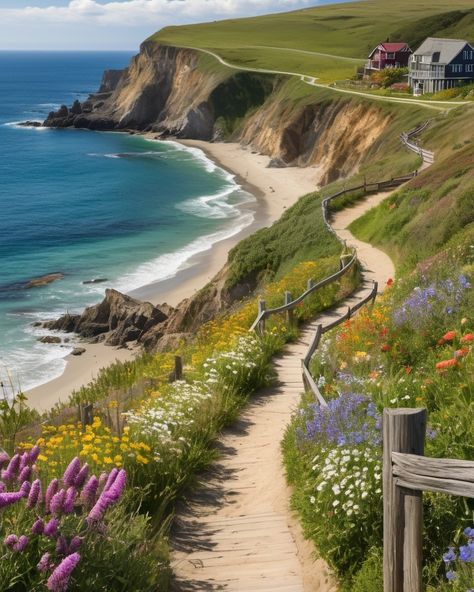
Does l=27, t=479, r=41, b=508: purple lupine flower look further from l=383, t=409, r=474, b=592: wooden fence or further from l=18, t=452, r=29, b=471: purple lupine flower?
l=383, t=409, r=474, b=592: wooden fence

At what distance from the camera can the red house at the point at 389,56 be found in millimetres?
100688

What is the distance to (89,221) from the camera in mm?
59969

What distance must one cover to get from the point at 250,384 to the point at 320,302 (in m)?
6.82

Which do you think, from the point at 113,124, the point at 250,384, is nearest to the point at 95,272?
the point at 250,384

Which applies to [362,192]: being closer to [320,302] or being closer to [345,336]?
[320,302]

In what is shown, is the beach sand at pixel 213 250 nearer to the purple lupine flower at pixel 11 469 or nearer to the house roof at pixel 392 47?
the purple lupine flower at pixel 11 469

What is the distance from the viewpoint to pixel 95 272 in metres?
46.4

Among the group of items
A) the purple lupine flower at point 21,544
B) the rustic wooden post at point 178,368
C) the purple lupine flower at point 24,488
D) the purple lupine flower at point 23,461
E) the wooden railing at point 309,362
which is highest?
the purple lupine flower at point 23,461

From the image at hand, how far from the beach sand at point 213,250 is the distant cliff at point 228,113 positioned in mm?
2218

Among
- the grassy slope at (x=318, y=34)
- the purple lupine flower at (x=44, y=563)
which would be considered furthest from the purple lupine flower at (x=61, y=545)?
the grassy slope at (x=318, y=34)

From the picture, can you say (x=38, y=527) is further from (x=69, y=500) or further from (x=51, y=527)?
(x=69, y=500)

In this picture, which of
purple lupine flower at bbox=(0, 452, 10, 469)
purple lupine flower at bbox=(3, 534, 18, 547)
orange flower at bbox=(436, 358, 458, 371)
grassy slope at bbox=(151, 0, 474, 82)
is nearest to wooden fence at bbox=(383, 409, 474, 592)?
purple lupine flower at bbox=(3, 534, 18, 547)

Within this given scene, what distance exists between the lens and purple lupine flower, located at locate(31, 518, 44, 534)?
17.6ft

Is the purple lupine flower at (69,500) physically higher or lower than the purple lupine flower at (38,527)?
higher
